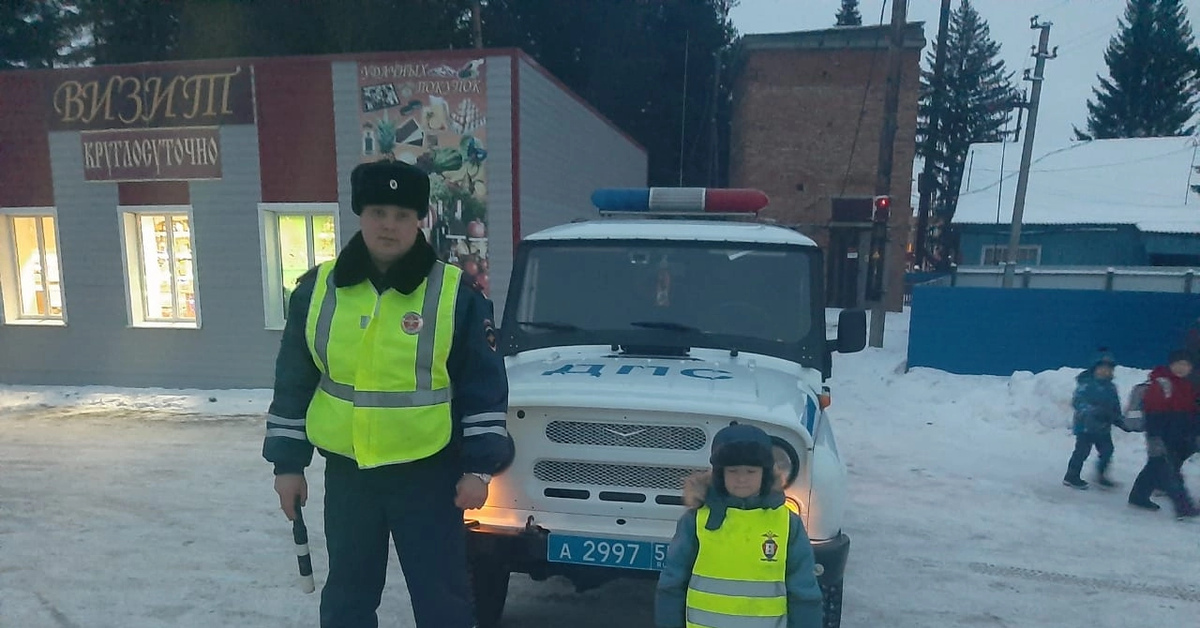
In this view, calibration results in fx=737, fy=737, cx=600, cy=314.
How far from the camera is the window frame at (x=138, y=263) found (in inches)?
414

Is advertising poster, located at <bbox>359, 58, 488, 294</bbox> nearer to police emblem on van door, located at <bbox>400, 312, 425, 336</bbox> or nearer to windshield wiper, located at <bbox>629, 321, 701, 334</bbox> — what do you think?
windshield wiper, located at <bbox>629, 321, 701, 334</bbox>

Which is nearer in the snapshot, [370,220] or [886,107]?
[370,220]

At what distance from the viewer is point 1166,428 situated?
6.00m

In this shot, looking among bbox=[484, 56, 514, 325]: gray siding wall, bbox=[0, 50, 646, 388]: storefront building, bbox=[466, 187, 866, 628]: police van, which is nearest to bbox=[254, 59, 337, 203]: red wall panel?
bbox=[0, 50, 646, 388]: storefront building

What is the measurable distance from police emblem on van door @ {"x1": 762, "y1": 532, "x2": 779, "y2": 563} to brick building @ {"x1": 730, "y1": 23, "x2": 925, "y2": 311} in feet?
72.7

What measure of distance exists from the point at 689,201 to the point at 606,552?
2751 mm

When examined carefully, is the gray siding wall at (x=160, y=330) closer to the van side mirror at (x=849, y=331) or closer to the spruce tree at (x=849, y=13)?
the van side mirror at (x=849, y=331)

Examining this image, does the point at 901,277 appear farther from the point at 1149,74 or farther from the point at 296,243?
the point at 1149,74

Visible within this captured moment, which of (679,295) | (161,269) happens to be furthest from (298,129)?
(679,295)

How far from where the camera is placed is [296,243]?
10.6 metres

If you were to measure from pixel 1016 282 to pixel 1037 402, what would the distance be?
6893 mm

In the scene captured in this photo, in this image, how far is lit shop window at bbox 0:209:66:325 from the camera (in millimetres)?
11180

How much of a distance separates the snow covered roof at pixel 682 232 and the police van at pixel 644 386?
0.04 feet

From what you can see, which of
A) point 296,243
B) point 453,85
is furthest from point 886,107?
point 296,243
